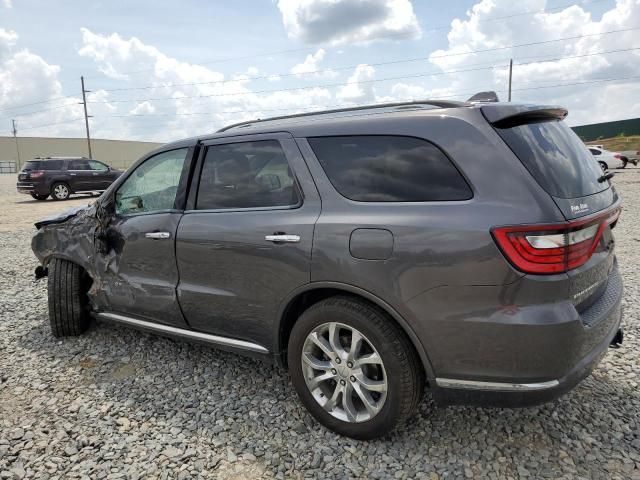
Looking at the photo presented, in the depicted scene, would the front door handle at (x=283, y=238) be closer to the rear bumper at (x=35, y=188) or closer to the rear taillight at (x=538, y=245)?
the rear taillight at (x=538, y=245)

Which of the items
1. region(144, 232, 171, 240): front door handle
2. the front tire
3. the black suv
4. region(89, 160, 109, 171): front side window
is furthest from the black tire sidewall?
region(89, 160, 109, 171): front side window

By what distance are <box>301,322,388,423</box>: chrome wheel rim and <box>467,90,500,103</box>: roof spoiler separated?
143 cm

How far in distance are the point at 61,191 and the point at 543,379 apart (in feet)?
63.6

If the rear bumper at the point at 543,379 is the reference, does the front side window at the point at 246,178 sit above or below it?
above

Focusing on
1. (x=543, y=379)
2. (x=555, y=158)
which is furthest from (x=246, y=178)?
(x=543, y=379)

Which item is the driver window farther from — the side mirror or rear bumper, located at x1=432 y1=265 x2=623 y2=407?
rear bumper, located at x1=432 y1=265 x2=623 y2=407

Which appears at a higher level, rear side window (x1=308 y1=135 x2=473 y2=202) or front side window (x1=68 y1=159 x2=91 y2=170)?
rear side window (x1=308 y1=135 x2=473 y2=202)

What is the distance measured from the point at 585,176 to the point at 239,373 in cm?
256

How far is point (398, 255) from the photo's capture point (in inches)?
88.7

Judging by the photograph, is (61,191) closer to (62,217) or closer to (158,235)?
(62,217)

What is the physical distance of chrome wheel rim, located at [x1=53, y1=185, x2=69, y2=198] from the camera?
1784cm

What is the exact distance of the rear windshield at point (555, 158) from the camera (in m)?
2.16

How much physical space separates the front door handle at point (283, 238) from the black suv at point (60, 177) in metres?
17.3

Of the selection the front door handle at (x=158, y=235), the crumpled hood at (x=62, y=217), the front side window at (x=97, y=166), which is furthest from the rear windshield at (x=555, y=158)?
the front side window at (x=97, y=166)
